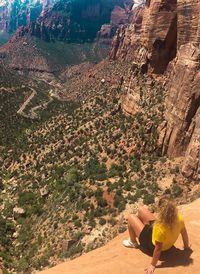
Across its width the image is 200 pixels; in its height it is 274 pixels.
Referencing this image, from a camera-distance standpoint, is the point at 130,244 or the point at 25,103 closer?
the point at 130,244

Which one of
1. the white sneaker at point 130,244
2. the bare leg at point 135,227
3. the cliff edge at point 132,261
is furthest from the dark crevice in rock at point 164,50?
the bare leg at point 135,227

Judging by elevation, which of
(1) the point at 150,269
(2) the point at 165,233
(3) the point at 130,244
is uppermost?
(2) the point at 165,233

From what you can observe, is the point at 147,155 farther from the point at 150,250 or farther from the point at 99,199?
the point at 150,250

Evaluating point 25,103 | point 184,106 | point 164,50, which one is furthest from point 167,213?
point 25,103

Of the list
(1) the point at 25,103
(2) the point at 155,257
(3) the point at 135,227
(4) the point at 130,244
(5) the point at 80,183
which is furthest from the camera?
(1) the point at 25,103

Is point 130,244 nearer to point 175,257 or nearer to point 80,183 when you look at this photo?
point 175,257

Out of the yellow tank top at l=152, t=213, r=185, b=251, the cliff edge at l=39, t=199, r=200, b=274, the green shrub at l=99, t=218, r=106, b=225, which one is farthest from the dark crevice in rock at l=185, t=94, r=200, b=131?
the yellow tank top at l=152, t=213, r=185, b=251

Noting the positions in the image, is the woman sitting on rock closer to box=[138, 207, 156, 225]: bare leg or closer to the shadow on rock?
the shadow on rock

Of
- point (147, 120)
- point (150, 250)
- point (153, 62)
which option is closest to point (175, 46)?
point (153, 62)

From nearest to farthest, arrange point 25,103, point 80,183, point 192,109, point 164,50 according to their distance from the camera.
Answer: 1. point 192,109
2. point 80,183
3. point 164,50
4. point 25,103
